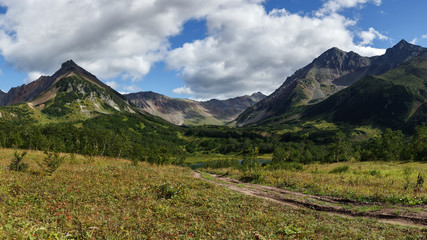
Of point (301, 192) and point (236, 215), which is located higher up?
point (236, 215)

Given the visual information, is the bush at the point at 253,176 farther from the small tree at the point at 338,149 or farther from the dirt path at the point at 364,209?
the small tree at the point at 338,149

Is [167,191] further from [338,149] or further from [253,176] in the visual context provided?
[338,149]

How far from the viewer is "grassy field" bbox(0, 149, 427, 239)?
12609 millimetres

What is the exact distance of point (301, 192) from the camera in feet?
104

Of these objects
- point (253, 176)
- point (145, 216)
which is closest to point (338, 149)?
point (253, 176)

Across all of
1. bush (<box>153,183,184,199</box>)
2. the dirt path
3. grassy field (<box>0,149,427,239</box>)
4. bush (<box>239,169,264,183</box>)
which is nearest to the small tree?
bush (<box>239,169,264,183</box>)

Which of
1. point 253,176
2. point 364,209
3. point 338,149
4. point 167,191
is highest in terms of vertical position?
point 167,191

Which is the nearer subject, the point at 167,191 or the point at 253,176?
the point at 167,191

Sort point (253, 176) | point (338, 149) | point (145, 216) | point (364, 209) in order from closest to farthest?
point (145, 216) → point (364, 209) → point (253, 176) → point (338, 149)

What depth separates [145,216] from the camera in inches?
624

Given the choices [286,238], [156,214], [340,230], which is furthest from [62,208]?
[340,230]

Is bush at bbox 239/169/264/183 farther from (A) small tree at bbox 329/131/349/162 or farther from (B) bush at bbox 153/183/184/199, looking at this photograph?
(A) small tree at bbox 329/131/349/162

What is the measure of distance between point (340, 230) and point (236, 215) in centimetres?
742

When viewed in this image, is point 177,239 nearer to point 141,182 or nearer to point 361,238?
point 361,238
